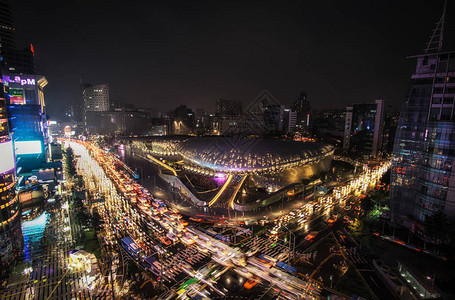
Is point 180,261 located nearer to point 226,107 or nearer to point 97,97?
point 97,97

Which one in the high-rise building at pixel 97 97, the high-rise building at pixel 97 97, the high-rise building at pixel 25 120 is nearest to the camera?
the high-rise building at pixel 25 120

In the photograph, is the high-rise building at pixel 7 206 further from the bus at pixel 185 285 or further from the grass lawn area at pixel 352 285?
the grass lawn area at pixel 352 285

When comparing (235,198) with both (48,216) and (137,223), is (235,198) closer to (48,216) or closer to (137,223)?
(137,223)

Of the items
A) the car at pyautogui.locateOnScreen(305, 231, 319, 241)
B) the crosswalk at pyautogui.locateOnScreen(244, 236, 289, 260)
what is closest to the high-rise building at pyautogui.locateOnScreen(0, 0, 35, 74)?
the crosswalk at pyautogui.locateOnScreen(244, 236, 289, 260)

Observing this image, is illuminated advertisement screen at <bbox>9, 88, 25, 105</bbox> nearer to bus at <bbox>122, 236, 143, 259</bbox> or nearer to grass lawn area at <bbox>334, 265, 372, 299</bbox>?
bus at <bbox>122, 236, 143, 259</bbox>

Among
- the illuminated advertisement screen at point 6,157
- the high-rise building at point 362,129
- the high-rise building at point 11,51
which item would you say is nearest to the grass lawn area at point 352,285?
the illuminated advertisement screen at point 6,157

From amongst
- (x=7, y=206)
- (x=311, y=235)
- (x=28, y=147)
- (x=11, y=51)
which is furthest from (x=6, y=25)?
(x=311, y=235)
